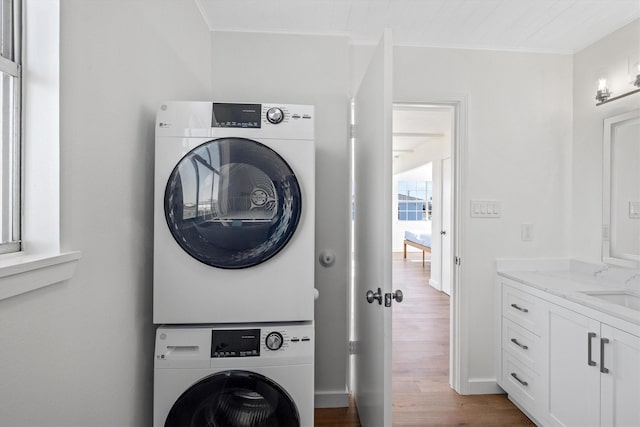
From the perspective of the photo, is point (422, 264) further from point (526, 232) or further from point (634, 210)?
point (634, 210)

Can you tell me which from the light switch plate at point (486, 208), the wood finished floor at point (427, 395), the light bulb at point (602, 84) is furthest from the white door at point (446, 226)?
the light bulb at point (602, 84)

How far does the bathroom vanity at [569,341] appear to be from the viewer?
4.78 ft

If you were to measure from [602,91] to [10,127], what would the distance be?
2.96 meters

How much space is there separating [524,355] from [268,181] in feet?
6.26

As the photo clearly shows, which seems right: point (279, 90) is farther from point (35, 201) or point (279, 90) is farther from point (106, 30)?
point (35, 201)

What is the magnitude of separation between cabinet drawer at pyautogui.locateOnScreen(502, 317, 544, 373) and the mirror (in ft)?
2.39

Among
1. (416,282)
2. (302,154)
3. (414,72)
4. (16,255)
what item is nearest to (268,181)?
(302,154)

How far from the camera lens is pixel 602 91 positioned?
84.5 inches

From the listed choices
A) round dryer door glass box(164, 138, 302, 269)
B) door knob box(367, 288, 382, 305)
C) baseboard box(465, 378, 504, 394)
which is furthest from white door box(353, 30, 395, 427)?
baseboard box(465, 378, 504, 394)

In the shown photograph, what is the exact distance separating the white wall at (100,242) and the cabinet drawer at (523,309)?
Answer: 207cm

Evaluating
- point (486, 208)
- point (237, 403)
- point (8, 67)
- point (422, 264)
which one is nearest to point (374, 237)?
point (237, 403)

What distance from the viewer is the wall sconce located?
7.00 feet

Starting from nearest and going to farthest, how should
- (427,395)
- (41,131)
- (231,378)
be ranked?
(41,131), (231,378), (427,395)

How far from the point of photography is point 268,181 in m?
1.38
